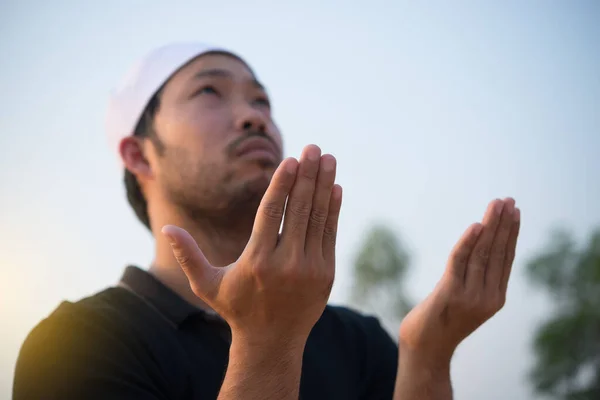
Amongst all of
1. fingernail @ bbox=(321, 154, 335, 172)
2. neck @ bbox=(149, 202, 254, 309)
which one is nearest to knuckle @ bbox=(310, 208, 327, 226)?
fingernail @ bbox=(321, 154, 335, 172)

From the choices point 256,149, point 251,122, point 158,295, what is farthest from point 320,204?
point 251,122

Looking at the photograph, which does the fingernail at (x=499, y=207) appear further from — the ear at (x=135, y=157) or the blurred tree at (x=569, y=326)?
the blurred tree at (x=569, y=326)

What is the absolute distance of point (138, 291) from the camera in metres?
2.42

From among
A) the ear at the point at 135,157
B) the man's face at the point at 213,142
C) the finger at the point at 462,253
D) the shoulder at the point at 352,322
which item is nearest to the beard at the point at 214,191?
the man's face at the point at 213,142

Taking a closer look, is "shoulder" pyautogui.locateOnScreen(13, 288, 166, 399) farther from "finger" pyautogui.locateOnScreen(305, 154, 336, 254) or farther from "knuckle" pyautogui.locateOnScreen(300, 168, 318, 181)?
"knuckle" pyautogui.locateOnScreen(300, 168, 318, 181)

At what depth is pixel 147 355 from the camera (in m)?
2.01

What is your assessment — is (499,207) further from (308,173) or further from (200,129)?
(200,129)

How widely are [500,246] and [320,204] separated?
1003 millimetres

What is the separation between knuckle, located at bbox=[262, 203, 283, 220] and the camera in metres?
1.42

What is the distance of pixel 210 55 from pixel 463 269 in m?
1.91

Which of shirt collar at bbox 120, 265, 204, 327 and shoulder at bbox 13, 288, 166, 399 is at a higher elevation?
shirt collar at bbox 120, 265, 204, 327

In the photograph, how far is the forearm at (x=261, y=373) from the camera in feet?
4.78

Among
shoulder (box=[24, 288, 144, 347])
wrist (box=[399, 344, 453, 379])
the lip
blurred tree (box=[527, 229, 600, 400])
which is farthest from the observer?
blurred tree (box=[527, 229, 600, 400])

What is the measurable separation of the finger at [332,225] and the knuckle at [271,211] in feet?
0.50
